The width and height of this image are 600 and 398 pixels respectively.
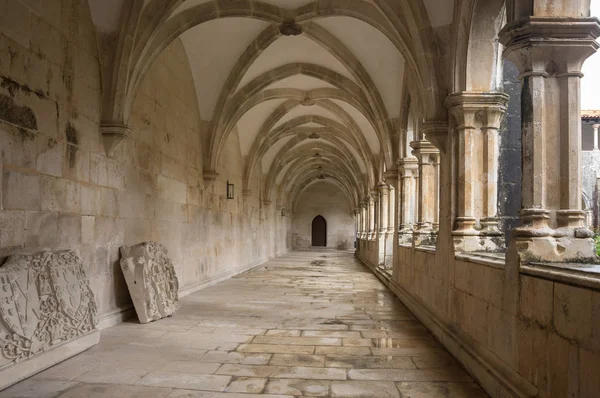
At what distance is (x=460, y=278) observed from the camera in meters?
4.19

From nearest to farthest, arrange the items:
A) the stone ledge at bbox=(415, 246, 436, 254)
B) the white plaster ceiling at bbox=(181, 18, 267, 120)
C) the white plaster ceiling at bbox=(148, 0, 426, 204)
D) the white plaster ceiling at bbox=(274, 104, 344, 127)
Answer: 1. the stone ledge at bbox=(415, 246, 436, 254)
2. the white plaster ceiling at bbox=(148, 0, 426, 204)
3. the white plaster ceiling at bbox=(181, 18, 267, 120)
4. the white plaster ceiling at bbox=(274, 104, 344, 127)

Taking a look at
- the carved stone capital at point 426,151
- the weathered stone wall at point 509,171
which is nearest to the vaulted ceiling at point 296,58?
the carved stone capital at point 426,151

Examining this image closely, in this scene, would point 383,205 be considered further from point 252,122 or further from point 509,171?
point 509,171

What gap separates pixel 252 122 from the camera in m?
13.0

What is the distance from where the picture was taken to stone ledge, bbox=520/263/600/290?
208 centimetres

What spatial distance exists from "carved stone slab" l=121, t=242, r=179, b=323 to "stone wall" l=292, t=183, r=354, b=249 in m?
25.5

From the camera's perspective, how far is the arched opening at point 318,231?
33456 millimetres

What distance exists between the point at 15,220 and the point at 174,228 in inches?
149

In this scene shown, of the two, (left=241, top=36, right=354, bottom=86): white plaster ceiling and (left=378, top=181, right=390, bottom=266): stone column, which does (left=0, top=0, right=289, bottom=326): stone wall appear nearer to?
(left=241, top=36, right=354, bottom=86): white plaster ceiling

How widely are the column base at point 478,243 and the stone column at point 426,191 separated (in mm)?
2155

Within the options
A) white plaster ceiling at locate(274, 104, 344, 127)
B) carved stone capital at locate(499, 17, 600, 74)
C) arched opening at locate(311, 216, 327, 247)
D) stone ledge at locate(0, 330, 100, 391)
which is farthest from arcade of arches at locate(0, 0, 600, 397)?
arched opening at locate(311, 216, 327, 247)

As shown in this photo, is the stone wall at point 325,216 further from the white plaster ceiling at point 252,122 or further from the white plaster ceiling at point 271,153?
the white plaster ceiling at point 252,122

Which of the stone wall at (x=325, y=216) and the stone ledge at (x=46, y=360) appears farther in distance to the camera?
the stone wall at (x=325, y=216)

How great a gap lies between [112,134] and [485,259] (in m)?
4.14
